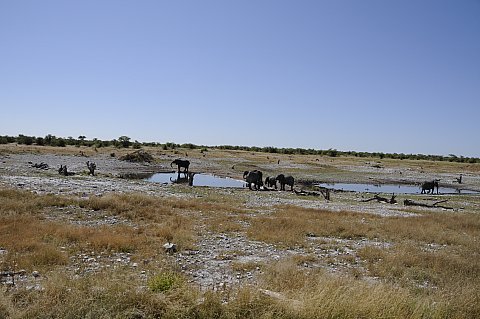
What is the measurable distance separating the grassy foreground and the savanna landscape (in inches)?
1.5

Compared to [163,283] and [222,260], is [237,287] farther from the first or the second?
[222,260]

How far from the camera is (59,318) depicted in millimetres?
7027

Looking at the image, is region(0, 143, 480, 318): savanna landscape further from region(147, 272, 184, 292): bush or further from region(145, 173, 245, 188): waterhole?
region(145, 173, 245, 188): waterhole

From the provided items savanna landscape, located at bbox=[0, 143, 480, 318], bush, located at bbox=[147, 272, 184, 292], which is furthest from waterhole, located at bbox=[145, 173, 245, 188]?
bush, located at bbox=[147, 272, 184, 292]

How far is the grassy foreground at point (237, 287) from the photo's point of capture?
24.4 feet

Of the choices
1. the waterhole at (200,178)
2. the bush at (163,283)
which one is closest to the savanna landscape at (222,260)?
the bush at (163,283)

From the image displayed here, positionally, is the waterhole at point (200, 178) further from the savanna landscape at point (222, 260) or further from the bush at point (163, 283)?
the bush at point (163, 283)

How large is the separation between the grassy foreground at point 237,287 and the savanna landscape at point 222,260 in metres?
0.04

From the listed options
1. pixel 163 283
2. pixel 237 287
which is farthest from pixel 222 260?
pixel 163 283

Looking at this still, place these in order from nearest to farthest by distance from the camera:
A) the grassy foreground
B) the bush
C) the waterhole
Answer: the grassy foreground
the bush
the waterhole

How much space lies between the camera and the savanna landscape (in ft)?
24.7

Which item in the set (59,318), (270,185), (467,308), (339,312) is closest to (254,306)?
(339,312)

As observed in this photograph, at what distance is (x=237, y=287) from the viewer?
889cm

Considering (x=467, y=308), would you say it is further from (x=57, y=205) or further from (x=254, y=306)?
(x=57, y=205)
